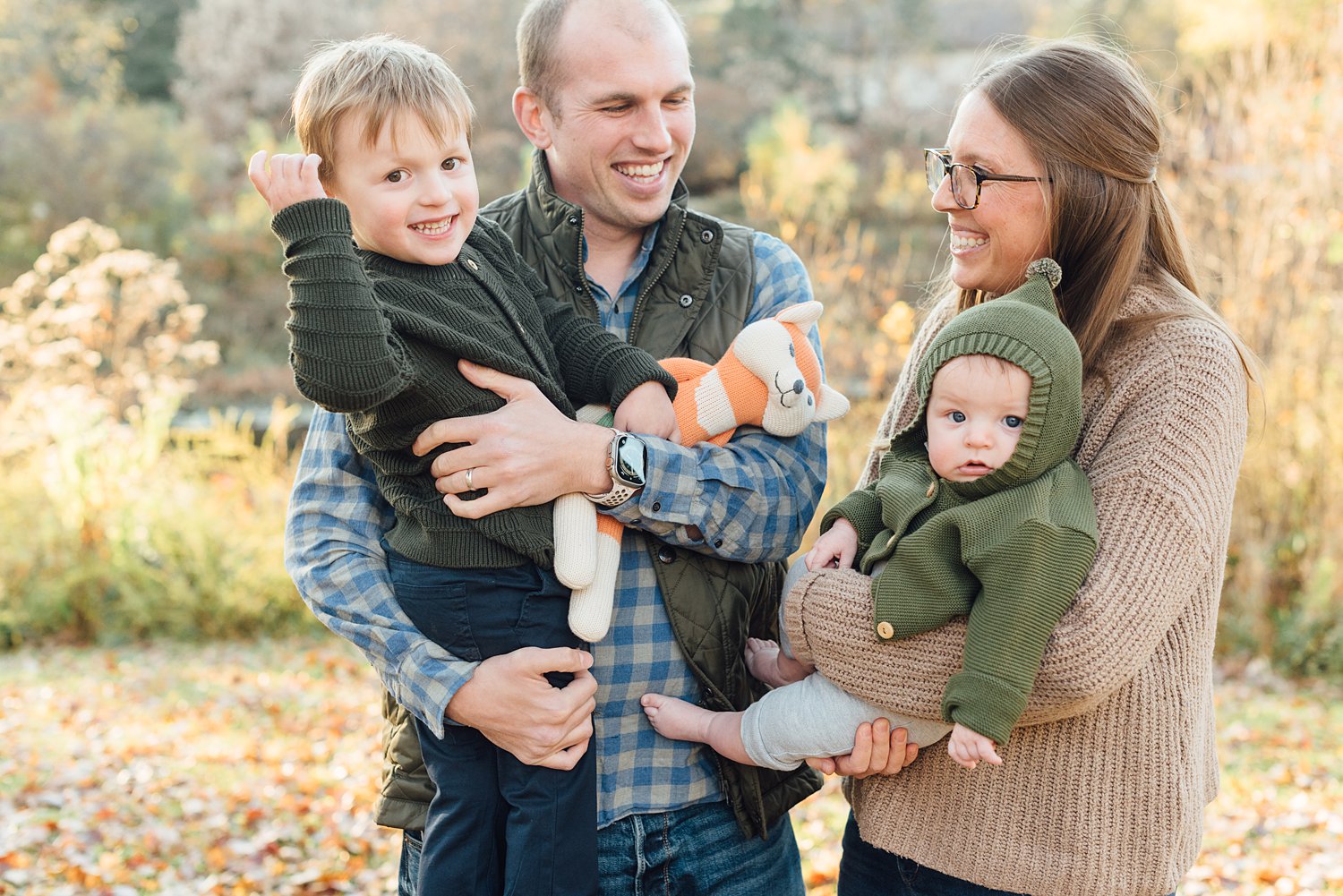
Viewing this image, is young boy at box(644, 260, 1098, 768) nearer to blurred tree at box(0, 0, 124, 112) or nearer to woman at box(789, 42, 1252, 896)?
woman at box(789, 42, 1252, 896)

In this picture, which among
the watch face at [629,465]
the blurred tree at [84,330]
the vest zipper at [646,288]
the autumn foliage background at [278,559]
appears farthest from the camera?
the blurred tree at [84,330]

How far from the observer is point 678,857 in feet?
7.36

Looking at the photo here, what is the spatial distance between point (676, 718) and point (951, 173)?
115cm

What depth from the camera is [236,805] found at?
16.4 ft

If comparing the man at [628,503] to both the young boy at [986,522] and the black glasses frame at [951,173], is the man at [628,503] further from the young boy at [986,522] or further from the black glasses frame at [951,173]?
the black glasses frame at [951,173]

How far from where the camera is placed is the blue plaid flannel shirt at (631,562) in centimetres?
210

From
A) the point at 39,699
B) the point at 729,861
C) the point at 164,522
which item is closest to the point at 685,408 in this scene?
the point at 729,861

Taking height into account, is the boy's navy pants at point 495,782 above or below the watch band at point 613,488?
below

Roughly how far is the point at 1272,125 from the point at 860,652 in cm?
655

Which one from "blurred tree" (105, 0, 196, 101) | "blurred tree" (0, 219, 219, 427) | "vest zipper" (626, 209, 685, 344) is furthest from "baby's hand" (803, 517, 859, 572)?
"blurred tree" (105, 0, 196, 101)

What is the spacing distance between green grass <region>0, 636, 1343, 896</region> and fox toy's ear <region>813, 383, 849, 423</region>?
2741 millimetres

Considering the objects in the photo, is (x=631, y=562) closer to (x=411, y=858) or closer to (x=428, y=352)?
(x=428, y=352)

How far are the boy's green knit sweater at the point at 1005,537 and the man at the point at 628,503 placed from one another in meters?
0.27

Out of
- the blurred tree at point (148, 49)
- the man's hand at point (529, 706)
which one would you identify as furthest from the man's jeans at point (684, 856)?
the blurred tree at point (148, 49)
